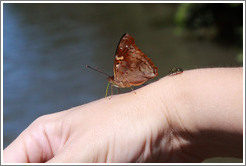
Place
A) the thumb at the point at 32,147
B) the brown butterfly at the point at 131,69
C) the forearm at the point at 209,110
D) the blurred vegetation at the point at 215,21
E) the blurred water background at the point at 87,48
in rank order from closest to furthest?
the forearm at the point at 209,110 → the thumb at the point at 32,147 → the brown butterfly at the point at 131,69 → the blurred water background at the point at 87,48 → the blurred vegetation at the point at 215,21

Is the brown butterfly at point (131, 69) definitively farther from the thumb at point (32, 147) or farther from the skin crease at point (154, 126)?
the thumb at point (32, 147)

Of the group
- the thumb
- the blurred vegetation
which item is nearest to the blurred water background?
the blurred vegetation

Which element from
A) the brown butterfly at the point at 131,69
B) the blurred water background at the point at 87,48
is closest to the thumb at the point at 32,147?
the brown butterfly at the point at 131,69

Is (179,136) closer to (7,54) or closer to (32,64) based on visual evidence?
(32,64)

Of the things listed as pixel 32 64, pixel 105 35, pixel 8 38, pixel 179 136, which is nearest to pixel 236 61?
pixel 105 35

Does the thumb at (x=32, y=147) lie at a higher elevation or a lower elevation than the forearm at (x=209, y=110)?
lower

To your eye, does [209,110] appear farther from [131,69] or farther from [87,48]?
[87,48]

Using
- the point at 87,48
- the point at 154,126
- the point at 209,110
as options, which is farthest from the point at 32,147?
the point at 87,48
